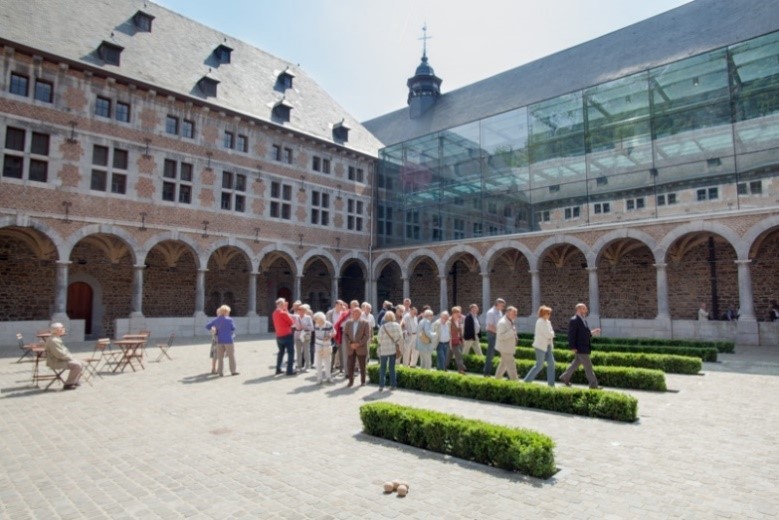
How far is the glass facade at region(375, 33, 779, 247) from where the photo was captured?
17.0m

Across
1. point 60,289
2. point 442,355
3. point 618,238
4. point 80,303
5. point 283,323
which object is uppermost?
point 618,238

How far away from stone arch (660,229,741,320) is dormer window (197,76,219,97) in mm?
20576

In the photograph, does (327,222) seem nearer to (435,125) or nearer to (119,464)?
(435,125)

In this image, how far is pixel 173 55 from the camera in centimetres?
2084

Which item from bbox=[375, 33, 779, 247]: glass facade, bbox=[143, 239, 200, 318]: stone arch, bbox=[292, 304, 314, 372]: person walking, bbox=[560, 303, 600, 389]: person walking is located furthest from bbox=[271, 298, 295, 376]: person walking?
bbox=[375, 33, 779, 247]: glass facade

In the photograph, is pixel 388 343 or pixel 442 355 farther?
pixel 442 355

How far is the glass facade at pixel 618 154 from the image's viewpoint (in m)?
17.0

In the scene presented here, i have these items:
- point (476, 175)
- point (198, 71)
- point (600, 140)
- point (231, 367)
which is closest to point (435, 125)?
point (476, 175)

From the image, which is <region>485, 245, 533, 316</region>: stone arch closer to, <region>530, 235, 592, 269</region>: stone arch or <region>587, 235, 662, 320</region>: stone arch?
<region>530, 235, 592, 269</region>: stone arch

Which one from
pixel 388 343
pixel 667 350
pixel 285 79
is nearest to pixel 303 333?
pixel 388 343

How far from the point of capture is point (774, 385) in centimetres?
898

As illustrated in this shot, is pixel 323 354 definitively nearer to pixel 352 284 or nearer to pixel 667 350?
pixel 667 350

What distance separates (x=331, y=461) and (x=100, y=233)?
16471mm

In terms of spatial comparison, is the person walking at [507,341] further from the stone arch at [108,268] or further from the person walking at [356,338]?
the stone arch at [108,268]
